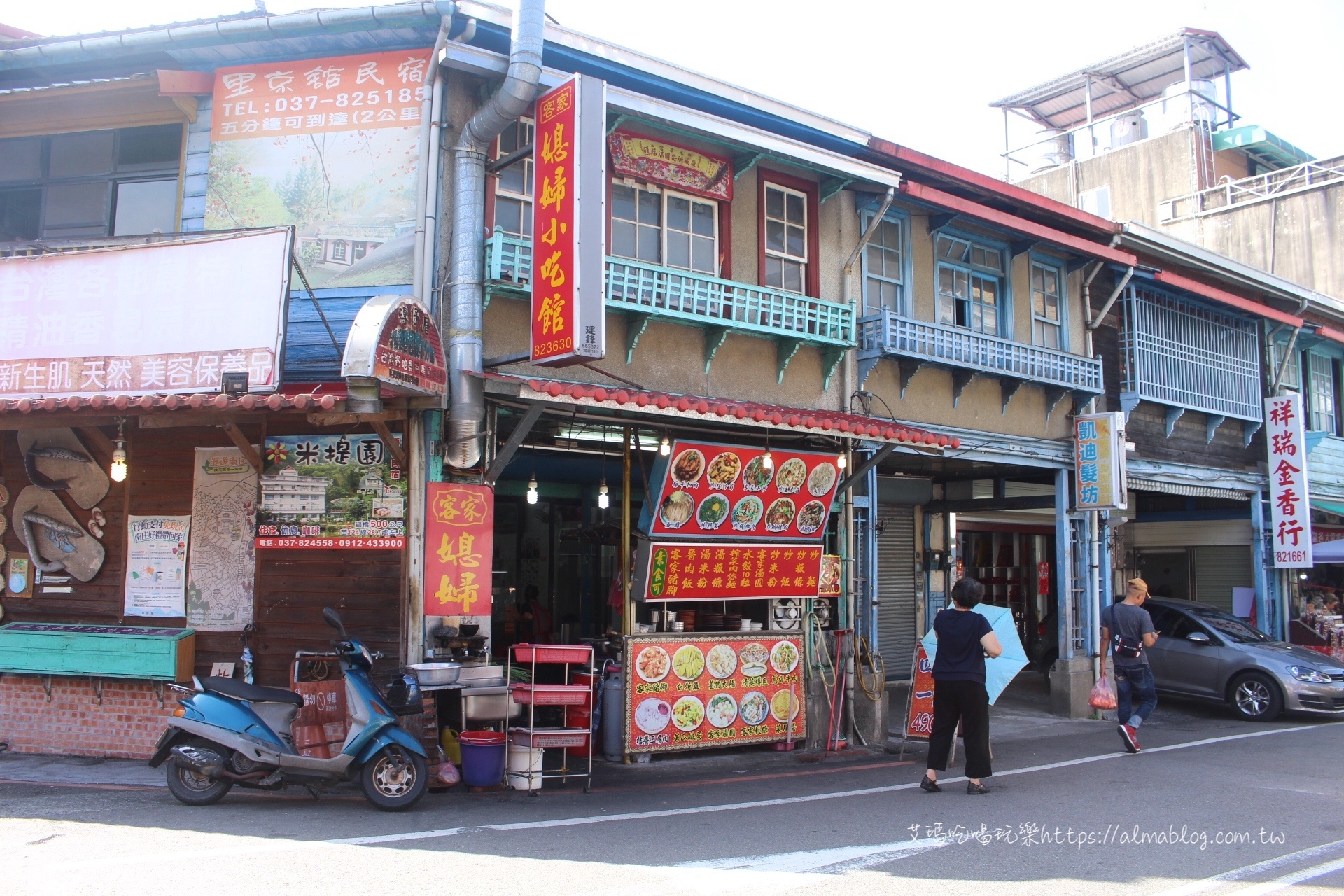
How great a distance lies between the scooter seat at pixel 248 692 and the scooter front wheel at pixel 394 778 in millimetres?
960

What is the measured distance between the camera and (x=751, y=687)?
35.7 feet

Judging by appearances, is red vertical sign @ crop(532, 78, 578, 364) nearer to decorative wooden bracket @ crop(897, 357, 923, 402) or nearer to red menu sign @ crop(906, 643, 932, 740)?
red menu sign @ crop(906, 643, 932, 740)

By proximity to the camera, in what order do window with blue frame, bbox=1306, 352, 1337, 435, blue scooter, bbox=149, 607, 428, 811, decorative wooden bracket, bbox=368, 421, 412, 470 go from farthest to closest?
window with blue frame, bbox=1306, 352, 1337, 435
decorative wooden bracket, bbox=368, 421, 412, 470
blue scooter, bbox=149, 607, 428, 811

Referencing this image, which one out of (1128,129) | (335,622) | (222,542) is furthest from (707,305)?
(1128,129)

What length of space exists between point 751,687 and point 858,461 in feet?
11.4

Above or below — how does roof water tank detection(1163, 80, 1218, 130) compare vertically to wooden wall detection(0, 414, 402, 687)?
above

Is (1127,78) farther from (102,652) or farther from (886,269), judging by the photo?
(102,652)

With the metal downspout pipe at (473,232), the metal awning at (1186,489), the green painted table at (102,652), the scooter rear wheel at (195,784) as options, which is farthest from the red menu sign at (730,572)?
the metal awning at (1186,489)

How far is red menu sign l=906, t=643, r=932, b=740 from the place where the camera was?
10.9 meters

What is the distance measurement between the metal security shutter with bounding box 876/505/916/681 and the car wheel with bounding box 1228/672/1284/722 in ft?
15.9

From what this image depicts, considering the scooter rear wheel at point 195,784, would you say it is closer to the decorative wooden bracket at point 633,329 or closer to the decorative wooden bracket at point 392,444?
the decorative wooden bracket at point 392,444

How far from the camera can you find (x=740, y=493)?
11086 mm

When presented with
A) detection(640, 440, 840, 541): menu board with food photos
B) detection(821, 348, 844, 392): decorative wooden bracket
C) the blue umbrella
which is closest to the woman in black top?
the blue umbrella

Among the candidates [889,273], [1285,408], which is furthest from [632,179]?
[1285,408]
